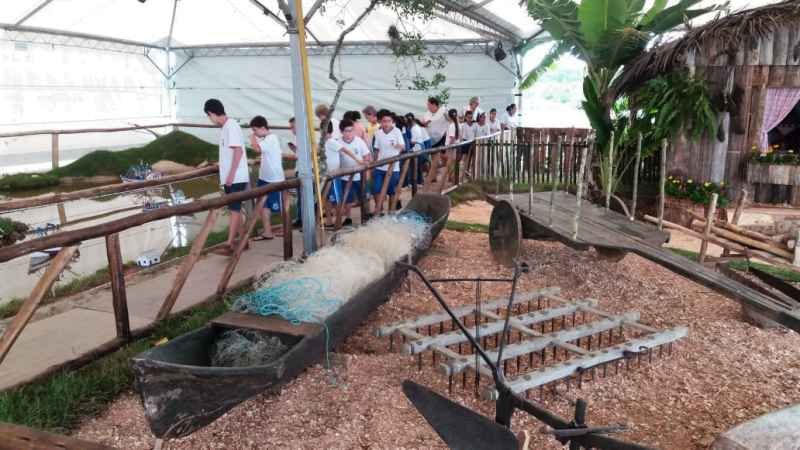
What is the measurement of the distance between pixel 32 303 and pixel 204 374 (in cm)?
134

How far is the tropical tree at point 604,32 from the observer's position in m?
9.70

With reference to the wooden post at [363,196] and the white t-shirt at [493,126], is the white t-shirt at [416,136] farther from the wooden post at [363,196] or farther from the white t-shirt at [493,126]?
the white t-shirt at [493,126]

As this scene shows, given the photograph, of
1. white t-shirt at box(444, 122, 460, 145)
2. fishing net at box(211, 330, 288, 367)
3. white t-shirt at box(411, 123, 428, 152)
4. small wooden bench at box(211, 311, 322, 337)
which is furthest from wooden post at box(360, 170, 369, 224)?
white t-shirt at box(444, 122, 460, 145)

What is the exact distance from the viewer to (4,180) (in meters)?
12.2

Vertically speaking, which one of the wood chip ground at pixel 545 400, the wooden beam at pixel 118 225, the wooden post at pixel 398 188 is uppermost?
the wooden beam at pixel 118 225

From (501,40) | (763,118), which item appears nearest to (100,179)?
(501,40)

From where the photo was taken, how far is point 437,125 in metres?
11.3

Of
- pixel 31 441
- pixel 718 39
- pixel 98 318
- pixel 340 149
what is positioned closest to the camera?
pixel 31 441

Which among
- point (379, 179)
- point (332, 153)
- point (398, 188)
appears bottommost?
point (398, 188)

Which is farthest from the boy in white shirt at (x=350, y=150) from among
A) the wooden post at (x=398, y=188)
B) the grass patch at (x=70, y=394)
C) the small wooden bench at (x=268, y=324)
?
the grass patch at (x=70, y=394)

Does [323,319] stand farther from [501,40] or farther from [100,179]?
[501,40]

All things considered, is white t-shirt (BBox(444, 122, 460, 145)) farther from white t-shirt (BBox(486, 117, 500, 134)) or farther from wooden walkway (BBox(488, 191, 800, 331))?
wooden walkway (BBox(488, 191, 800, 331))

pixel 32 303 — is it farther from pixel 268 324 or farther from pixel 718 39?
pixel 718 39

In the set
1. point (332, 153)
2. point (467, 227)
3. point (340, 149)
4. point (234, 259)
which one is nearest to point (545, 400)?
point (234, 259)
